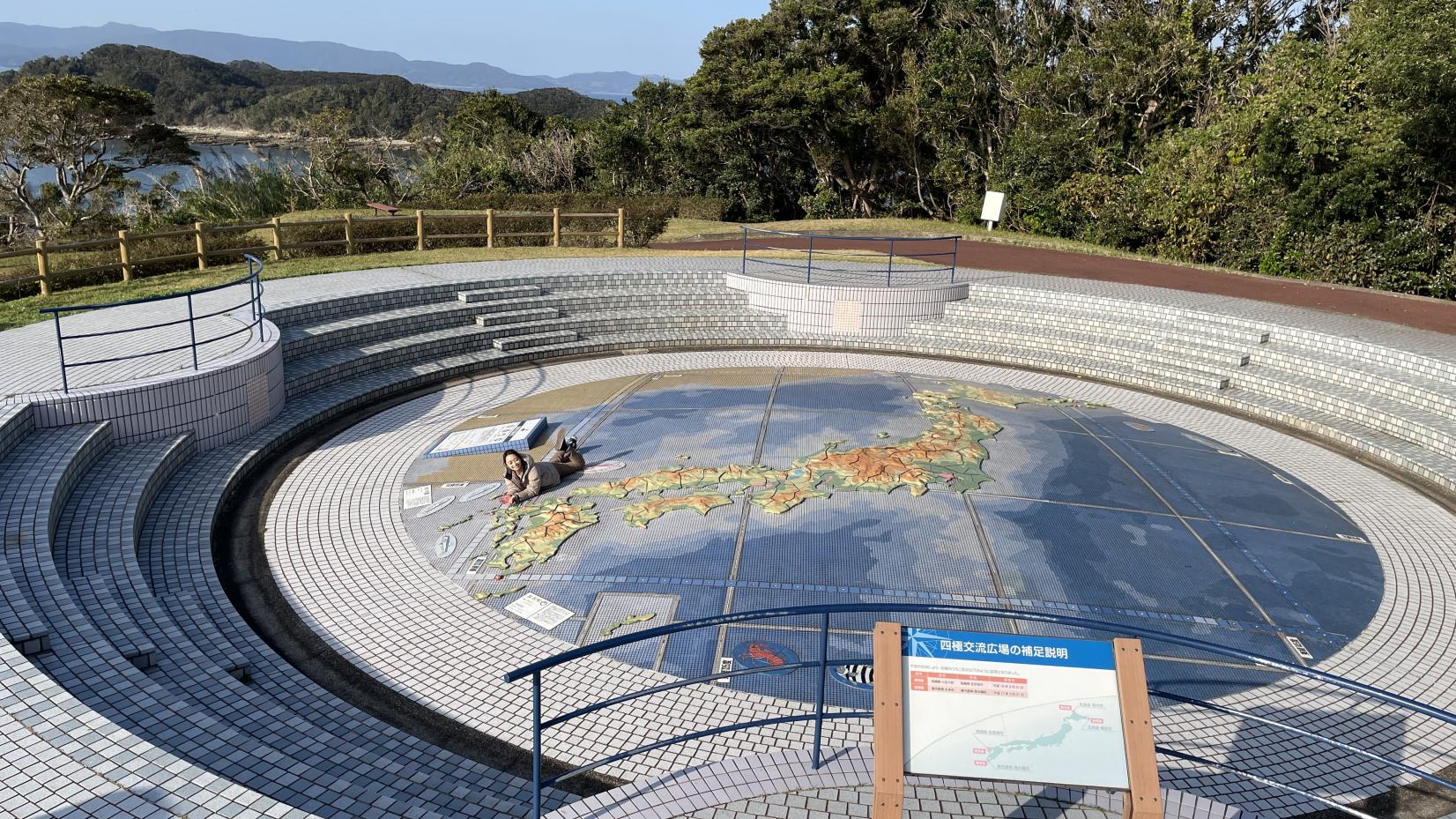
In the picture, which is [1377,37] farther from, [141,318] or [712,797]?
[141,318]

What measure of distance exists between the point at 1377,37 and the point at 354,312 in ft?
64.9

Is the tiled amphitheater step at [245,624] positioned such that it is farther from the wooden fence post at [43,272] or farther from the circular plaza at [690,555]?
the wooden fence post at [43,272]

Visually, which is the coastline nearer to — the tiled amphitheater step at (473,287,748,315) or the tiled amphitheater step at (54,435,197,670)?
the tiled amphitheater step at (473,287,748,315)

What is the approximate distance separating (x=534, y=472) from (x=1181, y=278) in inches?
631

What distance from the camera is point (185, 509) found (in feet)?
28.3

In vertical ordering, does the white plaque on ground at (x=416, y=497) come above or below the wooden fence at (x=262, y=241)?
below

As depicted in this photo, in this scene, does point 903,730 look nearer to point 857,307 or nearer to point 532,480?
point 532,480

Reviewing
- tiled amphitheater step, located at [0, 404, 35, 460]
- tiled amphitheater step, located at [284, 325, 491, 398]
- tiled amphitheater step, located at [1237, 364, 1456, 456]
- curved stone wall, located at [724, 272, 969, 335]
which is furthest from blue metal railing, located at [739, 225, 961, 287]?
tiled amphitheater step, located at [0, 404, 35, 460]

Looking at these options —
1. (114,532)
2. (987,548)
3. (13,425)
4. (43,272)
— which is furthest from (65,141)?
(987,548)

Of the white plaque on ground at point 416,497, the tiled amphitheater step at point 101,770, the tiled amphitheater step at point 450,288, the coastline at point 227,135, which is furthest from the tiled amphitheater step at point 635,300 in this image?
the coastline at point 227,135

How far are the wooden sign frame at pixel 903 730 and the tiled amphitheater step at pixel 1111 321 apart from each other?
1262 centimetres

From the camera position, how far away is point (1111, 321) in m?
15.6

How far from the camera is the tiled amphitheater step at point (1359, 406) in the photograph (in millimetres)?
11703

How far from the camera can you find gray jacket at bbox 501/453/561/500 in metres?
8.98
